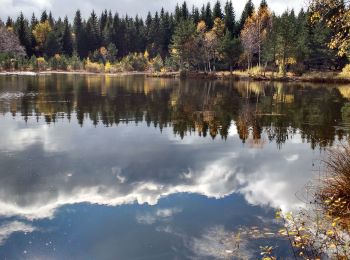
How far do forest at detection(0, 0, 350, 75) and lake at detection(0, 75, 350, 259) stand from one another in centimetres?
2027

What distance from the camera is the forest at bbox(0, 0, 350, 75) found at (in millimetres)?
77375

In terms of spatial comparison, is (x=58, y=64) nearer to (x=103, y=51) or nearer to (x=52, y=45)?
(x=52, y=45)

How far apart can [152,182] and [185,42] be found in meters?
82.8

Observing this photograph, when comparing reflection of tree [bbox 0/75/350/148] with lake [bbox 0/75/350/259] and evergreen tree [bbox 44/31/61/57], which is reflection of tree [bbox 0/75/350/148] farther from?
evergreen tree [bbox 44/31/61/57]

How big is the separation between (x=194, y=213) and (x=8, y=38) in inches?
4810

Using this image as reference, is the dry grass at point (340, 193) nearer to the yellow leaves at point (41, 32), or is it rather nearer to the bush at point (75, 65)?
the bush at point (75, 65)

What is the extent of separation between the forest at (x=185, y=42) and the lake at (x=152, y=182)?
66.5 ft

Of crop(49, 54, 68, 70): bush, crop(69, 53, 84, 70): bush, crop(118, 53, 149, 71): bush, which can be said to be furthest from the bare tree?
crop(118, 53, 149, 71): bush

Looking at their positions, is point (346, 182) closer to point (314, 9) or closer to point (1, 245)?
point (314, 9)

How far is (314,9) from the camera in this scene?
1150 centimetres

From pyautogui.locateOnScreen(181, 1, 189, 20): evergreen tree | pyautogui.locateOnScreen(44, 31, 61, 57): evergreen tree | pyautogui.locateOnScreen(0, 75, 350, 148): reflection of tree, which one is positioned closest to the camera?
pyautogui.locateOnScreen(0, 75, 350, 148): reflection of tree

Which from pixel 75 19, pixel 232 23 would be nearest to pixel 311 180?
pixel 232 23

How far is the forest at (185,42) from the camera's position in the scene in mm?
77375

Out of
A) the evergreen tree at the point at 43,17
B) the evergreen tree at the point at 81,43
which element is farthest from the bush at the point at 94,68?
the evergreen tree at the point at 43,17
